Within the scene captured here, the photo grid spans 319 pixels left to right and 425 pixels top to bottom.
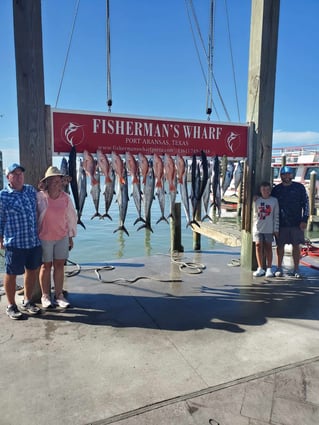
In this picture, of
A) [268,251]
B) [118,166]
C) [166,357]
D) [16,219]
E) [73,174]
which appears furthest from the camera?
[268,251]

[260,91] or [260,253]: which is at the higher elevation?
[260,91]

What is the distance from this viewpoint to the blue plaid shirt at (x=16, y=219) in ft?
11.9

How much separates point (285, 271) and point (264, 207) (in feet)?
4.17

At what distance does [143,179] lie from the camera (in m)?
4.71

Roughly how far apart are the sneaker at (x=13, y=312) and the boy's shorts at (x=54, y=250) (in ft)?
2.02

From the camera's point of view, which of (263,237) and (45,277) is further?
(263,237)

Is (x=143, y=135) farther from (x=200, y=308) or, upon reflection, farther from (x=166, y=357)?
(x=166, y=357)

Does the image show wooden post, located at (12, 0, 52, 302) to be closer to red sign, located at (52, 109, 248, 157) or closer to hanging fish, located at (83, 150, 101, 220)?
red sign, located at (52, 109, 248, 157)

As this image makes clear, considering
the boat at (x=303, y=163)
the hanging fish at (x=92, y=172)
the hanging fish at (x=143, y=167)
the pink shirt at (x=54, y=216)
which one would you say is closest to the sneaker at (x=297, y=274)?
the hanging fish at (x=143, y=167)

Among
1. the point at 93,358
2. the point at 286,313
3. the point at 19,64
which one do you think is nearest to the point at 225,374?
the point at 93,358

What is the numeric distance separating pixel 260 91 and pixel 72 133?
3064mm

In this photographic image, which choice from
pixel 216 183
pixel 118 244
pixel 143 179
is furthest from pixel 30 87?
pixel 118 244

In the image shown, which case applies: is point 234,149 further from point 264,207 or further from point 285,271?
point 285,271

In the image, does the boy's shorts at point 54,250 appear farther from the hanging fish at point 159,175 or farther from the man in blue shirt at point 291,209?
the man in blue shirt at point 291,209
